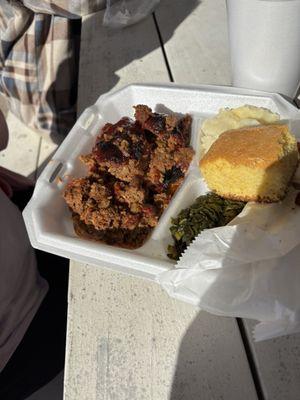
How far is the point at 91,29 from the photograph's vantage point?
165cm

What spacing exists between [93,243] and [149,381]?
0.28 m

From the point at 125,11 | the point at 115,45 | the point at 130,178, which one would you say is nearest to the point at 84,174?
the point at 130,178

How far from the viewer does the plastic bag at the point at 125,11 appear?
5.16 feet

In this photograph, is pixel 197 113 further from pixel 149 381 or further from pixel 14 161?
pixel 14 161

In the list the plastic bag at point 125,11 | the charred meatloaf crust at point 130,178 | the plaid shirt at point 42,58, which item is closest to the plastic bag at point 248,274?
the charred meatloaf crust at point 130,178

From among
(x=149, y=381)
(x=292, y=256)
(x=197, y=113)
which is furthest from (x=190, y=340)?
(x=197, y=113)

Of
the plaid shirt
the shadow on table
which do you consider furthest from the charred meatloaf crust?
the plaid shirt

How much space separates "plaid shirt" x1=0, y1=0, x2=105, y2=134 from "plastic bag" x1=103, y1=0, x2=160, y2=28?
0.37 feet

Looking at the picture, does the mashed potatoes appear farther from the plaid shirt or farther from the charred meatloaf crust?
the plaid shirt

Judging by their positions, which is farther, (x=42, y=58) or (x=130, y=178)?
(x=42, y=58)

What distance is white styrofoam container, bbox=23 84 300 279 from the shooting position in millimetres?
789

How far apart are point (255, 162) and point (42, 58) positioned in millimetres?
1400

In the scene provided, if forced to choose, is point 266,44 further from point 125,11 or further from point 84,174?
point 125,11

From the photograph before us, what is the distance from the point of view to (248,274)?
683 millimetres
